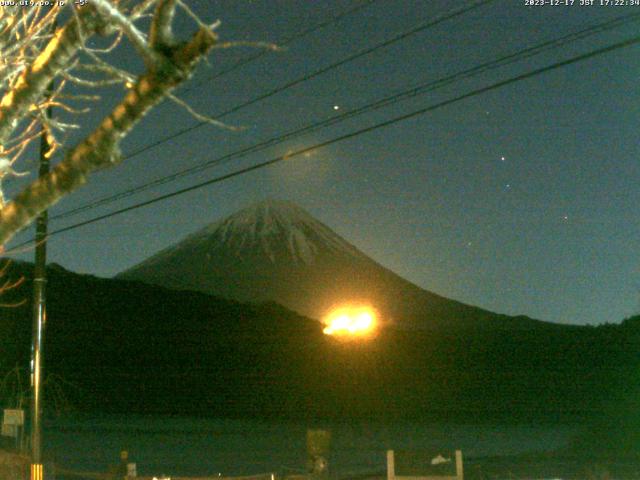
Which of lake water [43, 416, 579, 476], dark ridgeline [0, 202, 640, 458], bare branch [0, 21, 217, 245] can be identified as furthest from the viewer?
dark ridgeline [0, 202, 640, 458]

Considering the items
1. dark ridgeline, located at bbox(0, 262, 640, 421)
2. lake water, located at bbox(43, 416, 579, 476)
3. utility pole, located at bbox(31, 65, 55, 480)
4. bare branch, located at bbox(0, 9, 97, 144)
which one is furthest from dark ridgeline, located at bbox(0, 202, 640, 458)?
bare branch, located at bbox(0, 9, 97, 144)

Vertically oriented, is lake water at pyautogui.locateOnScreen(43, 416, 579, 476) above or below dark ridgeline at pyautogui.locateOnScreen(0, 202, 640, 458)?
below

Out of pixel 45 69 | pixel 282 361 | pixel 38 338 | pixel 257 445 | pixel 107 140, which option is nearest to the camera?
pixel 107 140

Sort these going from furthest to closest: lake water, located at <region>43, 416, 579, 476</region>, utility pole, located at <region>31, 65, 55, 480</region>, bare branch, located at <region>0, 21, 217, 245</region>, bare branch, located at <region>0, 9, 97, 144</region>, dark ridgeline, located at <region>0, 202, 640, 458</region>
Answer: dark ridgeline, located at <region>0, 202, 640, 458</region>
lake water, located at <region>43, 416, 579, 476</region>
utility pole, located at <region>31, 65, 55, 480</region>
bare branch, located at <region>0, 9, 97, 144</region>
bare branch, located at <region>0, 21, 217, 245</region>

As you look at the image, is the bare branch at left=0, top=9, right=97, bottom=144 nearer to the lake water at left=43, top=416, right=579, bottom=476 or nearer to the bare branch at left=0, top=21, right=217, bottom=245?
the bare branch at left=0, top=21, right=217, bottom=245

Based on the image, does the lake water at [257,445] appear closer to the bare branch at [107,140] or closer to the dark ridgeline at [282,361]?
the bare branch at [107,140]

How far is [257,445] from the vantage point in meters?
42.5

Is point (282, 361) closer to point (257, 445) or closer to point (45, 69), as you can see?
point (257, 445)

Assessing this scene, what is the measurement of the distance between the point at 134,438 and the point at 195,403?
145 ft

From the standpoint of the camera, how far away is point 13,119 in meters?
5.20

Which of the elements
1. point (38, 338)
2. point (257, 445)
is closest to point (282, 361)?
point (257, 445)

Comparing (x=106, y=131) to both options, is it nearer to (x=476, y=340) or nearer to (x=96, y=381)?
(x=96, y=381)

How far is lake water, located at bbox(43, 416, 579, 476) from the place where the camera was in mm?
29047

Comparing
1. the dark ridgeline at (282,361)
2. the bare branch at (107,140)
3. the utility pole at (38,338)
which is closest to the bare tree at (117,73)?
the bare branch at (107,140)
